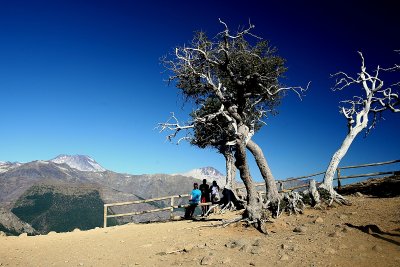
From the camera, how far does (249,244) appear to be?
34.2 ft

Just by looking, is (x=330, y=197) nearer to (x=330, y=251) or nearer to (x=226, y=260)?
(x=330, y=251)

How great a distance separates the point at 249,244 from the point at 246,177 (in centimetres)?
470

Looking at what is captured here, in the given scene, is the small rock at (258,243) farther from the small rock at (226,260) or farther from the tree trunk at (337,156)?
the tree trunk at (337,156)

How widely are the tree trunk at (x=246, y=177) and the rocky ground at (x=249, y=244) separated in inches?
32.0

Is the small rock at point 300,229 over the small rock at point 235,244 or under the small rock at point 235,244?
over

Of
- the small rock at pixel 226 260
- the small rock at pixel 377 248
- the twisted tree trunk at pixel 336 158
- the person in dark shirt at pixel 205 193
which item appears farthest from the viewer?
the person in dark shirt at pixel 205 193

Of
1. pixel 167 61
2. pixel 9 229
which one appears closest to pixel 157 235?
pixel 167 61

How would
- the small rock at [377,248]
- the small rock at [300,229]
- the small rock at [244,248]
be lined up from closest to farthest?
1. the small rock at [377,248]
2. the small rock at [244,248]
3. the small rock at [300,229]

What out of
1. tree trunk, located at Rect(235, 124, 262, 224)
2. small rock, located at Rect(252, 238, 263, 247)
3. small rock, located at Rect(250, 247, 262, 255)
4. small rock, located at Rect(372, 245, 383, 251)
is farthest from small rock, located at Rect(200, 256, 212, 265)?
small rock, located at Rect(372, 245, 383, 251)

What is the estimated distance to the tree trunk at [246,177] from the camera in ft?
45.0

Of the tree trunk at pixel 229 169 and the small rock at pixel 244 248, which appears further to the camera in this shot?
the tree trunk at pixel 229 169

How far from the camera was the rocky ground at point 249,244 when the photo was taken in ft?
29.4

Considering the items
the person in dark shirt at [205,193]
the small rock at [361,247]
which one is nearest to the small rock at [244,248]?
the small rock at [361,247]

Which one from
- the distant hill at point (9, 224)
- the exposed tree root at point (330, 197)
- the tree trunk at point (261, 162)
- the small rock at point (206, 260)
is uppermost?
the tree trunk at point (261, 162)
